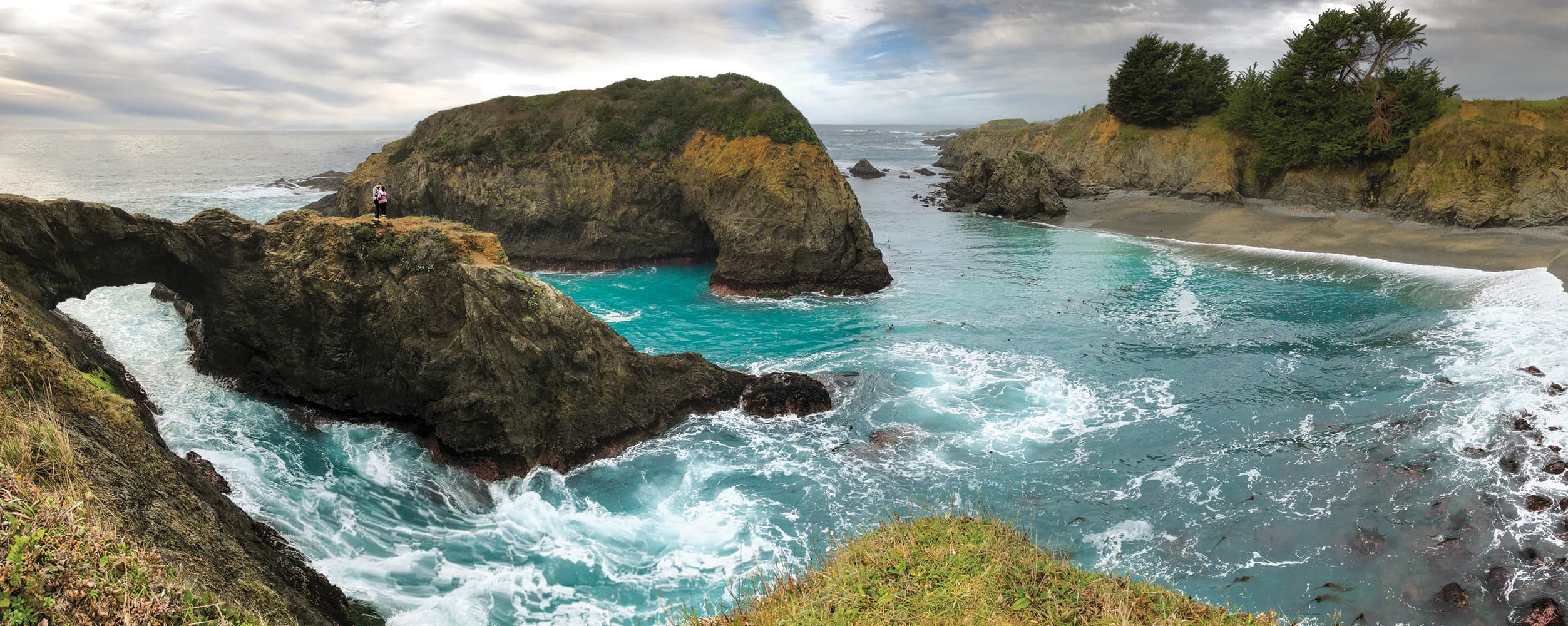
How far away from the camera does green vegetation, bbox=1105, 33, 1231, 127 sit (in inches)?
2344

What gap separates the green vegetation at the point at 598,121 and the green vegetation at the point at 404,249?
23.1 m

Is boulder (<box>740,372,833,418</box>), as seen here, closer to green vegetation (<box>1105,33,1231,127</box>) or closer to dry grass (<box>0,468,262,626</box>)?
dry grass (<box>0,468,262,626</box>)

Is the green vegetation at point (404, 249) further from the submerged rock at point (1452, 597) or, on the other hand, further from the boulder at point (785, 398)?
the submerged rock at point (1452, 597)

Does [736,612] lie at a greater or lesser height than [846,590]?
lesser

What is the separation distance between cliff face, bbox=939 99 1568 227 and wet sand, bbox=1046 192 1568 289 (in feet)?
3.66

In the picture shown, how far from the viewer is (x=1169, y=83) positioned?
59.5 meters

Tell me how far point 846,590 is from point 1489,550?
1458cm

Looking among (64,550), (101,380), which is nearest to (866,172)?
(101,380)

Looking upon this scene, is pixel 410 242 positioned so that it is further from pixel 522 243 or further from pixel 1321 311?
pixel 1321 311

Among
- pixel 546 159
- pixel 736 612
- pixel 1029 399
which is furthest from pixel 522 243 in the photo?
pixel 736 612

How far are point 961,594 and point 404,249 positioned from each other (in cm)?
1665

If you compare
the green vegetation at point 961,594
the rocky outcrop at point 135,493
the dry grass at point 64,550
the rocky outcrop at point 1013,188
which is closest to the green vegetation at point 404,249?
the rocky outcrop at point 135,493

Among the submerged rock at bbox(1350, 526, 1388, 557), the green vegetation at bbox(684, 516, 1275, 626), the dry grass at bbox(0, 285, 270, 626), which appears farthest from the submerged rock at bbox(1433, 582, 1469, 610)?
the dry grass at bbox(0, 285, 270, 626)

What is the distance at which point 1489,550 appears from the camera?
45.3ft
